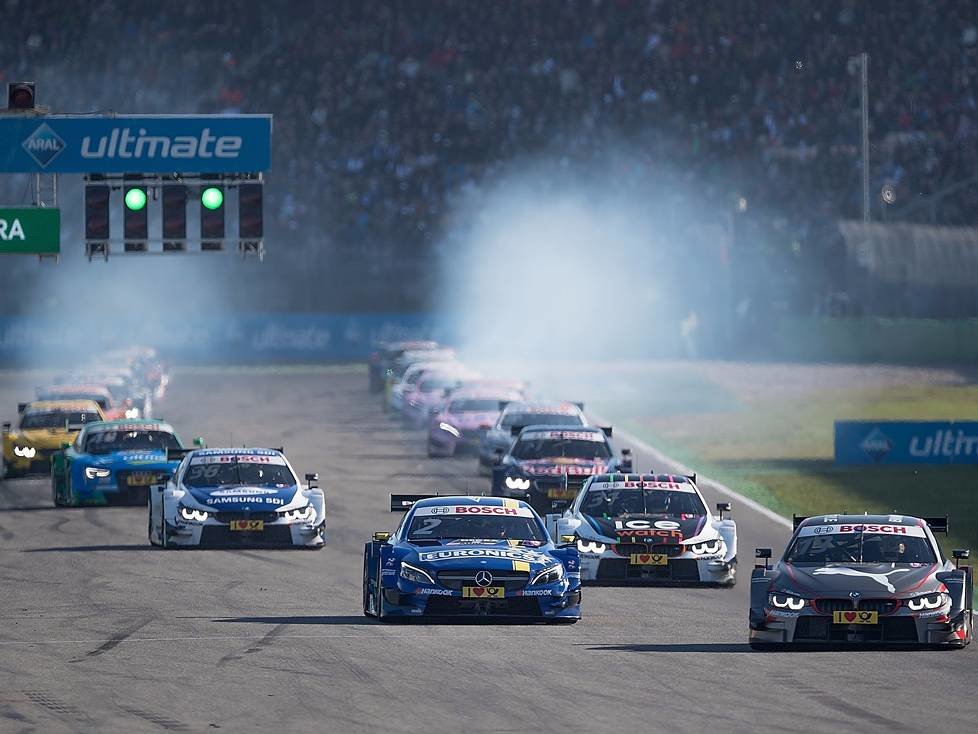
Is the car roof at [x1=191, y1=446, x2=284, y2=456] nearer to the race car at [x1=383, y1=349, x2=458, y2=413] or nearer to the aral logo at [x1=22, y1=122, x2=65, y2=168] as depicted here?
the aral logo at [x1=22, y1=122, x2=65, y2=168]

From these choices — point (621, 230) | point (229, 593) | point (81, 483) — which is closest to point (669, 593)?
point (229, 593)

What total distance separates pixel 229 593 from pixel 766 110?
51529 mm

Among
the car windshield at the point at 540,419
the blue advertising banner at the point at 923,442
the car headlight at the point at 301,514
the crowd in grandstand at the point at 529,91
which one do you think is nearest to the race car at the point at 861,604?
the car headlight at the point at 301,514

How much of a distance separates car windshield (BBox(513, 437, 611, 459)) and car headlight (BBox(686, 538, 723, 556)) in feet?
25.3

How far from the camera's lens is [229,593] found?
19156 mm

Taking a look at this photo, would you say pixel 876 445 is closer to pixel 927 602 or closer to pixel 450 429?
Result: pixel 450 429

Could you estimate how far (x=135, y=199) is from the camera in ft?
98.9

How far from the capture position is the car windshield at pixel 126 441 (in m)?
28.0

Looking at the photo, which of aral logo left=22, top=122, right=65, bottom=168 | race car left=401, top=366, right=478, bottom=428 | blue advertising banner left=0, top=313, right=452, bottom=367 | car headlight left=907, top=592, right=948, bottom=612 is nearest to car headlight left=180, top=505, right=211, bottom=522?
aral logo left=22, top=122, right=65, bottom=168

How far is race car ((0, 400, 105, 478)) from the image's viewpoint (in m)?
32.4

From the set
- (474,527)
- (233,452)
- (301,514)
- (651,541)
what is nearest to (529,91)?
(233,452)

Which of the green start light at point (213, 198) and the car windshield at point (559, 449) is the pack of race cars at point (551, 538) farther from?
the green start light at point (213, 198)

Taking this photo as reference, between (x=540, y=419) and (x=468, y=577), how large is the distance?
16272 mm

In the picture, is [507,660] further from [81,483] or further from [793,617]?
[81,483]
